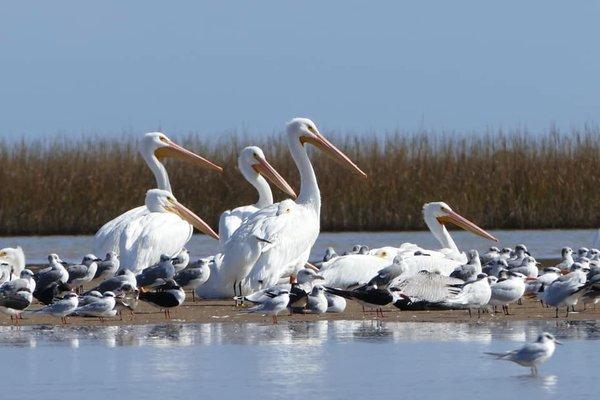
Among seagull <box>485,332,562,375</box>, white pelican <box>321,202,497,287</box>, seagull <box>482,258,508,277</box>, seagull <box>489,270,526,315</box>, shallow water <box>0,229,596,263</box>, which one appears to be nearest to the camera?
seagull <box>485,332,562,375</box>

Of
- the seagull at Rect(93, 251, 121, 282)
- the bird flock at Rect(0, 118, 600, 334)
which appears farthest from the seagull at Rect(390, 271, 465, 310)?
the seagull at Rect(93, 251, 121, 282)

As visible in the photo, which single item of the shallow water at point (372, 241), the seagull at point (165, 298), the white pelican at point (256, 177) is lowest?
the seagull at point (165, 298)

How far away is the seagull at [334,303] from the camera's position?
39.5 ft

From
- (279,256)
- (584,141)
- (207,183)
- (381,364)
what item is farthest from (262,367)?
(584,141)

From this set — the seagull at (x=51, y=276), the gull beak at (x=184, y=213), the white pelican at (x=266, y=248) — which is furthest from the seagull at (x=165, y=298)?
the gull beak at (x=184, y=213)

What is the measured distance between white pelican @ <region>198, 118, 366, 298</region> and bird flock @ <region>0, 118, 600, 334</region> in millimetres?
11

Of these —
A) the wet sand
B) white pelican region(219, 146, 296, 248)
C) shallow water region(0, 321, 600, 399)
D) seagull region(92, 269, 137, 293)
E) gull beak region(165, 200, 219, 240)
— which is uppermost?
white pelican region(219, 146, 296, 248)

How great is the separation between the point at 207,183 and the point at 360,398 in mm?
17222

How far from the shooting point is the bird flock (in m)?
11.5

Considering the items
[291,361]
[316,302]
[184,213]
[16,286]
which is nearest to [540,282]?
[316,302]

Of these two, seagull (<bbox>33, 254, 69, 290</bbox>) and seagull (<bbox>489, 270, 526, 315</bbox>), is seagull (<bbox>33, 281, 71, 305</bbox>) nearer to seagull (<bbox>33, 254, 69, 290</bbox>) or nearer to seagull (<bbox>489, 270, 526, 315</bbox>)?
seagull (<bbox>33, 254, 69, 290</bbox>)

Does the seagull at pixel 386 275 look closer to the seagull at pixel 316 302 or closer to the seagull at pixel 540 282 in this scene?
the seagull at pixel 316 302

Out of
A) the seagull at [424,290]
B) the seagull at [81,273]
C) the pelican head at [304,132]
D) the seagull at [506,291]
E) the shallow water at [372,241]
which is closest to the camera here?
the seagull at [506,291]

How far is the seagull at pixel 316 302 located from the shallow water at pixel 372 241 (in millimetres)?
7675
